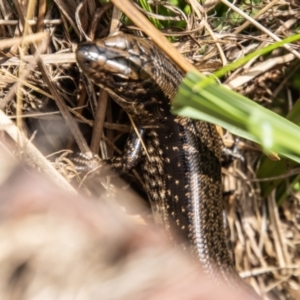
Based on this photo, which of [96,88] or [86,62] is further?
[96,88]

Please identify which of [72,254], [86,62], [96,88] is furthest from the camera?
[96,88]

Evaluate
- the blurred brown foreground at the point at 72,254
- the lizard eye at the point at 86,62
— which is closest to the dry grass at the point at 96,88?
the lizard eye at the point at 86,62

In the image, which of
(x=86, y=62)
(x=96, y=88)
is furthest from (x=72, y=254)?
(x=96, y=88)

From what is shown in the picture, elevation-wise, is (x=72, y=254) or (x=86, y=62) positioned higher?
(x=72, y=254)

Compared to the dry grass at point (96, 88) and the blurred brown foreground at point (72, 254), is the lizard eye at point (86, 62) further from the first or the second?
the blurred brown foreground at point (72, 254)

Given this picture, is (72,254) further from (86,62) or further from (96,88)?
(96,88)

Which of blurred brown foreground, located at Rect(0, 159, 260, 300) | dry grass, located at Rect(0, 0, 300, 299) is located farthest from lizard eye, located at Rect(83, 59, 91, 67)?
blurred brown foreground, located at Rect(0, 159, 260, 300)

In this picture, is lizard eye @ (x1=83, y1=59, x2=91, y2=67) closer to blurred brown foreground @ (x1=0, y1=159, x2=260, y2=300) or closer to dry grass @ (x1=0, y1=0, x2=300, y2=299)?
dry grass @ (x1=0, y1=0, x2=300, y2=299)

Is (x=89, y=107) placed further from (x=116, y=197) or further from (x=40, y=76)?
(x=116, y=197)
